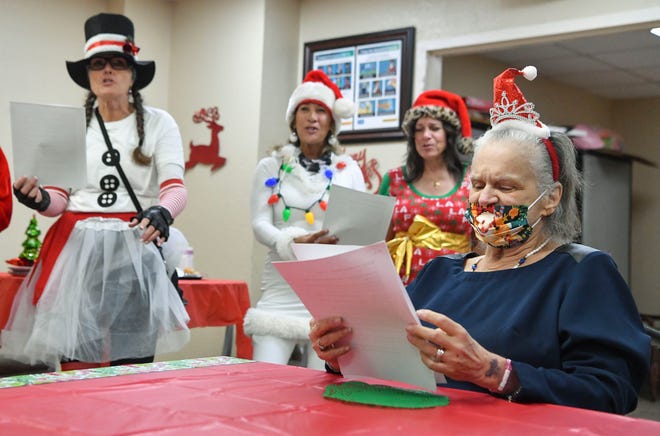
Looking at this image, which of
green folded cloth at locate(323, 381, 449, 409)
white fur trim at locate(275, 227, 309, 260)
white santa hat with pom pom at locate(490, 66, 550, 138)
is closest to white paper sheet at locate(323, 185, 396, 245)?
white fur trim at locate(275, 227, 309, 260)

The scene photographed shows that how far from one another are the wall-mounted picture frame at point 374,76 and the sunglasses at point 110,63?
104 inches

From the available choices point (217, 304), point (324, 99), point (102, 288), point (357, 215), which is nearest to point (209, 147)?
point (217, 304)

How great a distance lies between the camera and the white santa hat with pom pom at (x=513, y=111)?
66.5 inches

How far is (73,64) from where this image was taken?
302 cm

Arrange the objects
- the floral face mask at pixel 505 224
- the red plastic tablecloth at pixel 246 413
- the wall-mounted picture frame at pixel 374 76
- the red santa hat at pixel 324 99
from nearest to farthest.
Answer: the red plastic tablecloth at pixel 246 413 < the floral face mask at pixel 505 224 < the red santa hat at pixel 324 99 < the wall-mounted picture frame at pixel 374 76

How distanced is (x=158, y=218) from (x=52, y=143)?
16.1 inches

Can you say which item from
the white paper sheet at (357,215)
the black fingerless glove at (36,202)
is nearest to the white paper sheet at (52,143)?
the black fingerless glove at (36,202)

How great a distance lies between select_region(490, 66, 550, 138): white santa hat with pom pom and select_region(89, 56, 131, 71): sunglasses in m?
1.59

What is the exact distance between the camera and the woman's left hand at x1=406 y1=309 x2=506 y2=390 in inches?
49.9

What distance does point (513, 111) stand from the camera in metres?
1.71

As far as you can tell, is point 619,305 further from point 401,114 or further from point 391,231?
point 401,114

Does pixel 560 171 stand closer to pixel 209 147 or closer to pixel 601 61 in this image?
pixel 209 147

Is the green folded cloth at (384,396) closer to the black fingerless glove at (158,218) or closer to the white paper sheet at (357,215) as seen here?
the black fingerless glove at (158,218)

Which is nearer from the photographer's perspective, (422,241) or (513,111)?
(513,111)
